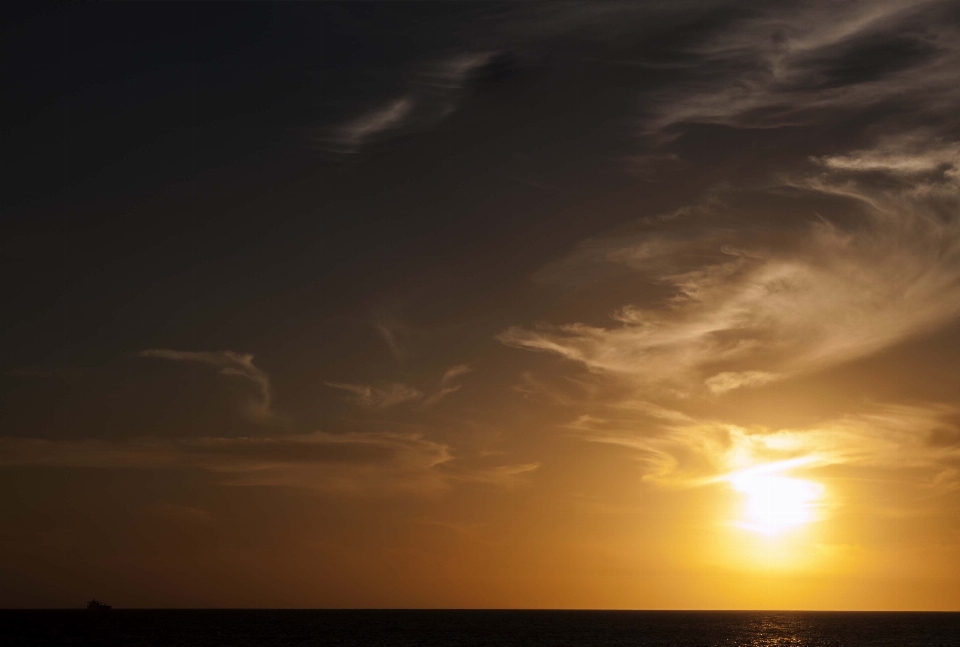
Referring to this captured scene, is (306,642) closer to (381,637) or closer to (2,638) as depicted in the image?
(381,637)

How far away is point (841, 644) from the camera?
19625 centimetres

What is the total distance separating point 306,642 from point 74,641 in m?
48.2

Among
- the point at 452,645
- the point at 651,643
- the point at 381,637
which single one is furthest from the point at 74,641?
the point at 651,643

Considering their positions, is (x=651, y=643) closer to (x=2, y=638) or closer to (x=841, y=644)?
(x=841, y=644)

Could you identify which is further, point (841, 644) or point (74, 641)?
point (841, 644)

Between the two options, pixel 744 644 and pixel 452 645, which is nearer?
pixel 452 645

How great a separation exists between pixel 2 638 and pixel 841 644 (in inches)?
7240

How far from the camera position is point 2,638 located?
190 m

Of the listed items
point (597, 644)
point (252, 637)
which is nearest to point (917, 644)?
point (597, 644)

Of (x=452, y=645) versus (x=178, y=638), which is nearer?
(x=452, y=645)

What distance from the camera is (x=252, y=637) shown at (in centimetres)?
19825

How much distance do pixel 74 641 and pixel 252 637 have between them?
121 feet

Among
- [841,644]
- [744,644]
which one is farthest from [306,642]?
[841,644]

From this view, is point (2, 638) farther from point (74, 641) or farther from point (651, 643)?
point (651, 643)
